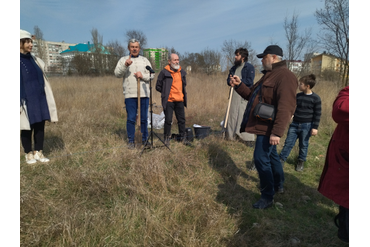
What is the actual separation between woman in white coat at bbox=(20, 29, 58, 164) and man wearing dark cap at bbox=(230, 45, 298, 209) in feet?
→ 9.75

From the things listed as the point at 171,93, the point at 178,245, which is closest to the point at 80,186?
the point at 178,245

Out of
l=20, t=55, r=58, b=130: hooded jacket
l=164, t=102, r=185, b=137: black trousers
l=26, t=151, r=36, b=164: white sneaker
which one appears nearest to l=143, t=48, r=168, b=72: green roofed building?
l=164, t=102, r=185, b=137: black trousers

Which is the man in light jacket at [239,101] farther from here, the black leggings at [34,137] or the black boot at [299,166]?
the black leggings at [34,137]

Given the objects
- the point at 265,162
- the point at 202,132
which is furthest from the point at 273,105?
the point at 202,132

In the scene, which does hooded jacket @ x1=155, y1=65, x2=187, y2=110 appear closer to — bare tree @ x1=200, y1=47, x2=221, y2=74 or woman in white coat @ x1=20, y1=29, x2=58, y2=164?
woman in white coat @ x1=20, y1=29, x2=58, y2=164

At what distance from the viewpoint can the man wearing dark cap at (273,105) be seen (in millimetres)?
2395

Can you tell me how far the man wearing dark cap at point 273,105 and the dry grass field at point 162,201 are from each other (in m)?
0.47

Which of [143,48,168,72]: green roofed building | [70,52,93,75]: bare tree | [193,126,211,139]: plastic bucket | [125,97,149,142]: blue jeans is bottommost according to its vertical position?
[193,126,211,139]: plastic bucket

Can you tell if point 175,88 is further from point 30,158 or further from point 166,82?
point 30,158

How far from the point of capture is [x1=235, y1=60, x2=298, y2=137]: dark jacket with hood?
94.0 inches

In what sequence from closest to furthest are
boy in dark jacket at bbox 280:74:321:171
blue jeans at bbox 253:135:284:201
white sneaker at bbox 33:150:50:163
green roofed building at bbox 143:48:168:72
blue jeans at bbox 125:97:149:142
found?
1. blue jeans at bbox 253:135:284:201
2. white sneaker at bbox 33:150:50:163
3. boy in dark jacket at bbox 280:74:321:171
4. blue jeans at bbox 125:97:149:142
5. green roofed building at bbox 143:48:168:72

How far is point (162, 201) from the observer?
258 centimetres
